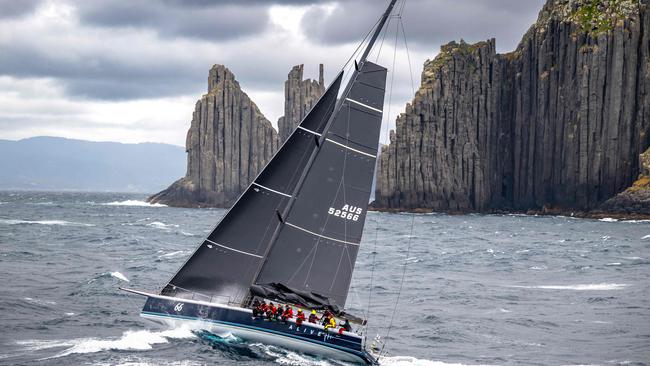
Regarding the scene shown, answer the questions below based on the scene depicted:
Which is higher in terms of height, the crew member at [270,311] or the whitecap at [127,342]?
the crew member at [270,311]

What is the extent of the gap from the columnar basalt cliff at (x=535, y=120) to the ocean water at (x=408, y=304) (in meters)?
61.0

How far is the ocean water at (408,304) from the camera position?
24359 millimetres

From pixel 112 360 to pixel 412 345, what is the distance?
942cm

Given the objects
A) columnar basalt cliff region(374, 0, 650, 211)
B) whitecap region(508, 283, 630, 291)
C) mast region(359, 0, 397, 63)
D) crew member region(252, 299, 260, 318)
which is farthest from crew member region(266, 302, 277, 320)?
columnar basalt cliff region(374, 0, 650, 211)

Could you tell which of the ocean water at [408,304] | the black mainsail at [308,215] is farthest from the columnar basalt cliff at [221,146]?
the black mainsail at [308,215]

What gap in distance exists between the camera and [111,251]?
175 feet

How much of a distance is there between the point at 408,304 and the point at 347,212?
1228 centimetres

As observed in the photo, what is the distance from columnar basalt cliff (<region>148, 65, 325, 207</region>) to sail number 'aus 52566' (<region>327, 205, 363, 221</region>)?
420 ft

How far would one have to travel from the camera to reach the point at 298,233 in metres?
24.1

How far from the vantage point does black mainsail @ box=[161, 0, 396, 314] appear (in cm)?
2405

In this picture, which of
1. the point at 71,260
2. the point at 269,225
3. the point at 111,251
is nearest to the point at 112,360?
the point at 269,225

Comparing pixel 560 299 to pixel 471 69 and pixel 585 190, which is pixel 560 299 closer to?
pixel 585 190

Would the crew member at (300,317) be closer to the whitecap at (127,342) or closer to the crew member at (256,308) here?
the crew member at (256,308)

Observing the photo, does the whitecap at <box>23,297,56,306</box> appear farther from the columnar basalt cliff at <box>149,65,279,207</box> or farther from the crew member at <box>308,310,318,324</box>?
the columnar basalt cliff at <box>149,65,279,207</box>
